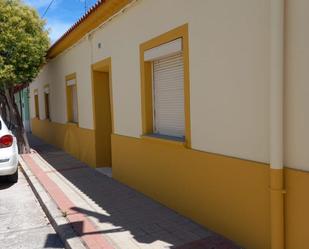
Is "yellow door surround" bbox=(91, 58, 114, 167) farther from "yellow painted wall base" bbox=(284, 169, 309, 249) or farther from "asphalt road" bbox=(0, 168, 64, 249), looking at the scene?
"yellow painted wall base" bbox=(284, 169, 309, 249)

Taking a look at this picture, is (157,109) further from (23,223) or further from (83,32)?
(83,32)

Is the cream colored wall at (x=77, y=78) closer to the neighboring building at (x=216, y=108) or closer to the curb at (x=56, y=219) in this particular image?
the neighboring building at (x=216, y=108)

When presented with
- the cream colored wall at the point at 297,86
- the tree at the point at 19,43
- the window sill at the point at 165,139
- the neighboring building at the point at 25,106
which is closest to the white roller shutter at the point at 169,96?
the window sill at the point at 165,139

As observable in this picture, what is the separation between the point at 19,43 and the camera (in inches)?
415

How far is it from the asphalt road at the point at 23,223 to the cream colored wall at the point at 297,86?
3007 mm

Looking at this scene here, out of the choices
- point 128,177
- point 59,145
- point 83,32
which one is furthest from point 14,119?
point 128,177

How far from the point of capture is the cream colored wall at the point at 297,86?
10.2 ft

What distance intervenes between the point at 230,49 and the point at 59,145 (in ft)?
33.5

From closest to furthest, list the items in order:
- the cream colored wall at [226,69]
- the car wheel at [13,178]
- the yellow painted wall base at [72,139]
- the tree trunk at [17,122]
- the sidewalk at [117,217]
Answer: the cream colored wall at [226,69] < the sidewalk at [117,217] < the car wheel at [13,178] < the yellow painted wall base at [72,139] < the tree trunk at [17,122]

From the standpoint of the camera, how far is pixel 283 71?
10.8 feet

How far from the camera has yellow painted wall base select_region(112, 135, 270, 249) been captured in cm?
374

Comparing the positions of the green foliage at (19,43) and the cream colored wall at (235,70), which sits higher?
the green foliage at (19,43)

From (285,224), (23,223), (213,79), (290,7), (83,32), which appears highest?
(83,32)

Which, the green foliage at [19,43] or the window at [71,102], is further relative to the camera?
the window at [71,102]
